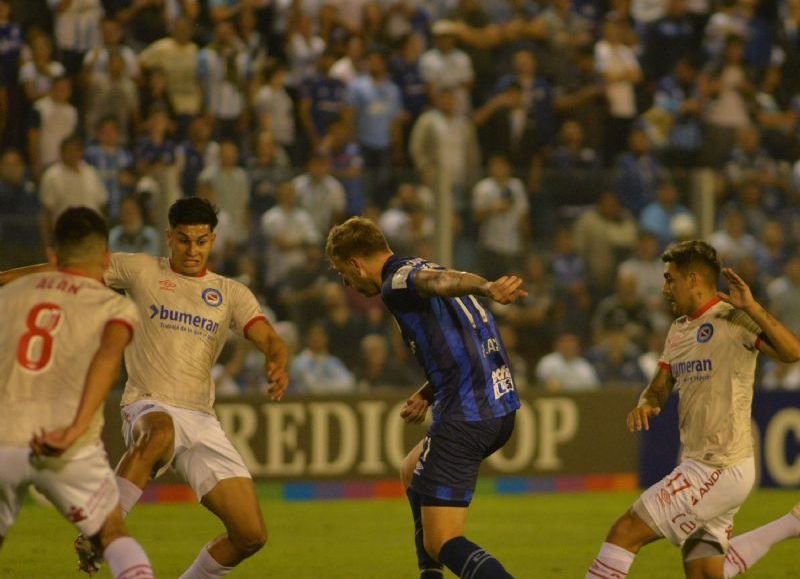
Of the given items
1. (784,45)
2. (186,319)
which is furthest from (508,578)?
(784,45)

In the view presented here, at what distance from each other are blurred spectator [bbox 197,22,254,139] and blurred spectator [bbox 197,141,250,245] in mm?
1791

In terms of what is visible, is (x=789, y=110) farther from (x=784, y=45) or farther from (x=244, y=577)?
(x=244, y=577)

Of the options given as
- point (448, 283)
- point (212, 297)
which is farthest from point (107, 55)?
point (448, 283)

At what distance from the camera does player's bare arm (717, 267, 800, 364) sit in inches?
250

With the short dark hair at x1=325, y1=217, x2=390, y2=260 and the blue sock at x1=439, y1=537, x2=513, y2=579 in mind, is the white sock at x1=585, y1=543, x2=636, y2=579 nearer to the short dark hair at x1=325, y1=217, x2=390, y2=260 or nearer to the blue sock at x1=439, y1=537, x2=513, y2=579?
the blue sock at x1=439, y1=537, x2=513, y2=579

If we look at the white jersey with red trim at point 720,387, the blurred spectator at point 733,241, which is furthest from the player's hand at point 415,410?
the blurred spectator at point 733,241

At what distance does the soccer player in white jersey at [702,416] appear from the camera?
6.60 m

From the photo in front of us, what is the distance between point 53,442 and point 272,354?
1835 millimetres

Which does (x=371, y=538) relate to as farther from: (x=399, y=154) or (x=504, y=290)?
(x=399, y=154)

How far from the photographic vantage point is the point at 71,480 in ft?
18.2

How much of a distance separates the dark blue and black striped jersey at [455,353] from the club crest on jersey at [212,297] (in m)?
1.16

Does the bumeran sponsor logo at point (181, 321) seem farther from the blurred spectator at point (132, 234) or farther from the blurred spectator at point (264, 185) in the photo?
the blurred spectator at point (264, 185)

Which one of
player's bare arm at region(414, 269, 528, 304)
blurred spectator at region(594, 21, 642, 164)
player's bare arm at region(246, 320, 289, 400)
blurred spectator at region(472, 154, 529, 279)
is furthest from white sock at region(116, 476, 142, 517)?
blurred spectator at region(594, 21, 642, 164)

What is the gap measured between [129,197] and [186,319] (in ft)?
17.7
